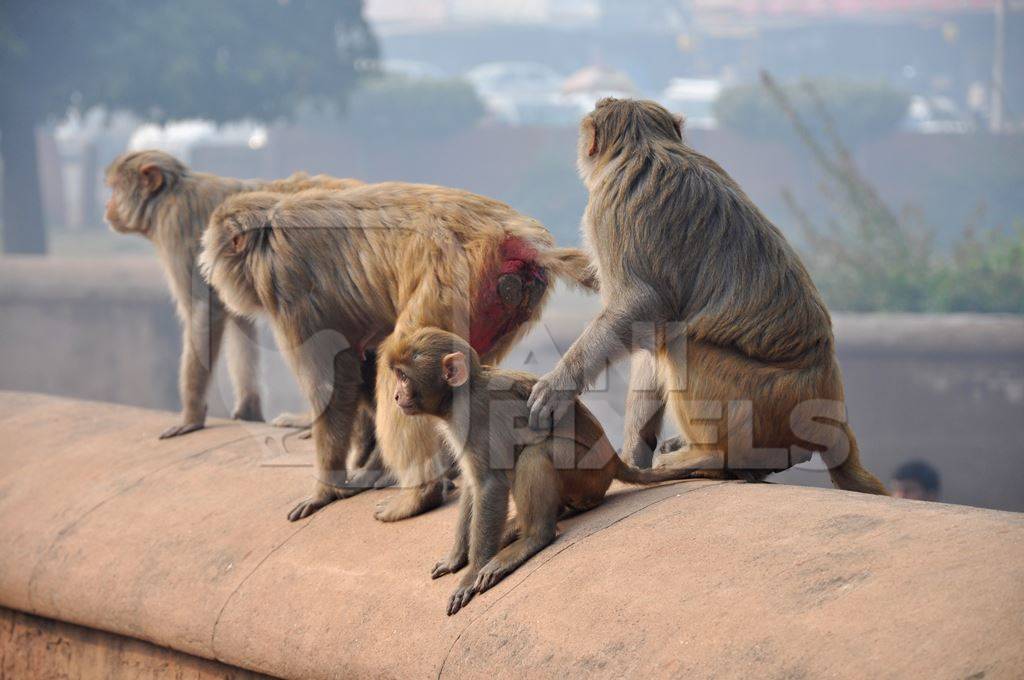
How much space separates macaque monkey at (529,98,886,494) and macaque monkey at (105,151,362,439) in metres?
2.13

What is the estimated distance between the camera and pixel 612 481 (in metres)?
4.13

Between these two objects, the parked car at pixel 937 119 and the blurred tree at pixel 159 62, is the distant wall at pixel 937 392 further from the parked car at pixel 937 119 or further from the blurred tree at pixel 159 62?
the parked car at pixel 937 119

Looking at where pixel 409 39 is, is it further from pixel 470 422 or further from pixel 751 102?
pixel 470 422

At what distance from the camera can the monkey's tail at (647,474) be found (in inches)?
155

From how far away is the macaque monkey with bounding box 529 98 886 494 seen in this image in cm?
388

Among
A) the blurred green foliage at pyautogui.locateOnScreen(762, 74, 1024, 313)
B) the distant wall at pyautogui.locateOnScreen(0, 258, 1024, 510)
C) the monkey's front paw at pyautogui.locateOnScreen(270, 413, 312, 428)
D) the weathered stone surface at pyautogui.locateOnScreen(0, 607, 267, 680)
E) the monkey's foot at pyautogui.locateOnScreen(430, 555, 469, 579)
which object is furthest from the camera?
the blurred green foliage at pyautogui.locateOnScreen(762, 74, 1024, 313)

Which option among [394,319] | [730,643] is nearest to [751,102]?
[394,319]

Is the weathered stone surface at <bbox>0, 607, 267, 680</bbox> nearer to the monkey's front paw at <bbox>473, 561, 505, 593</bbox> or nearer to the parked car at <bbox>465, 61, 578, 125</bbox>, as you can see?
the monkey's front paw at <bbox>473, 561, 505, 593</bbox>

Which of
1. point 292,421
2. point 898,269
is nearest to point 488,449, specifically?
point 292,421

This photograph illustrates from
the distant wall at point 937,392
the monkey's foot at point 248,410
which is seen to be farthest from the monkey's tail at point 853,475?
the distant wall at point 937,392

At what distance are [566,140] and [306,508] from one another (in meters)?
19.9

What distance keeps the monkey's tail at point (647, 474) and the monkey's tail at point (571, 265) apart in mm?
639

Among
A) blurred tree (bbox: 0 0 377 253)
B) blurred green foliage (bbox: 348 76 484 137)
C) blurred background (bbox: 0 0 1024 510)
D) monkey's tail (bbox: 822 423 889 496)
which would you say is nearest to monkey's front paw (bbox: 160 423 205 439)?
blurred background (bbox: 0 0 1024 510)

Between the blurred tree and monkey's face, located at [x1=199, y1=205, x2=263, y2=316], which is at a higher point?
the blurred tree
